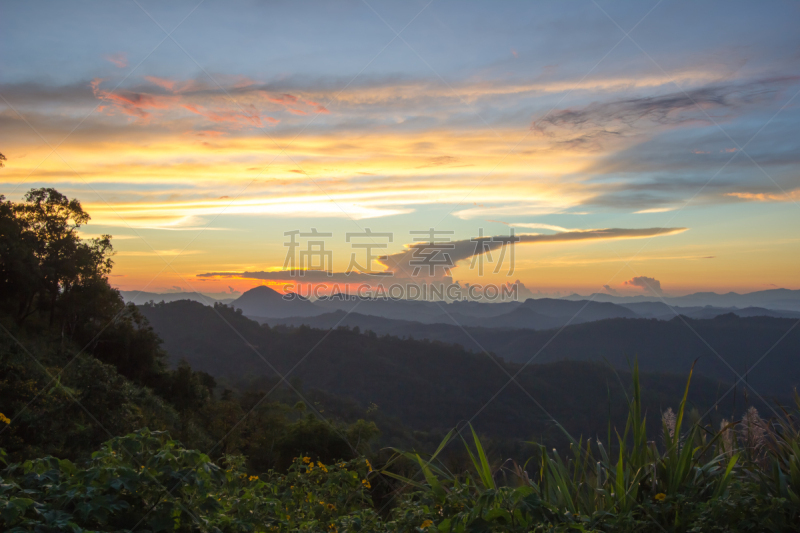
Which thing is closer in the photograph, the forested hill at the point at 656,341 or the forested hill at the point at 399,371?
the forested hill at the point at 656,341

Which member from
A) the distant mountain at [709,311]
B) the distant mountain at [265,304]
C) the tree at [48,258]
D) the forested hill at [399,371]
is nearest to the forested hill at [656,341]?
the distant mountain at [709,311]

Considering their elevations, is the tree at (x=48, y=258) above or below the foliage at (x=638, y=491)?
above

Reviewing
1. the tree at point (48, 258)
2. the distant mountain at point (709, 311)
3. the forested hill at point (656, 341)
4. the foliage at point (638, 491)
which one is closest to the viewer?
the foliage at point (638, 491)

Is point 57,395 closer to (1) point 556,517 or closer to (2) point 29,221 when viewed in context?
(2) point 29,221

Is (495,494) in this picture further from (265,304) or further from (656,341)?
(265,304)

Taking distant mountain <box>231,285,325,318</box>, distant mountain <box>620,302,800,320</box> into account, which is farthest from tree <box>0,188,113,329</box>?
distant mountain <box>231,285,325,318</box>

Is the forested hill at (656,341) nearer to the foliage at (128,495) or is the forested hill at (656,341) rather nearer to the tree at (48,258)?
the tree at (48,258)

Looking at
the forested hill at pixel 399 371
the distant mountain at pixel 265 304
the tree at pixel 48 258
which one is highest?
the tree at pixel 48 258

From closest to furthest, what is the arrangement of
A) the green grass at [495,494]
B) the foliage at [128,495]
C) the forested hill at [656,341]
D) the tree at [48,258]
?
the foliage at [128,495]
the green grass at [495,494]
the tree at [48,258]
the forested hill at [656,341]

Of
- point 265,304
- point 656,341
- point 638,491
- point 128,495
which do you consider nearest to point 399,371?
point 656,341

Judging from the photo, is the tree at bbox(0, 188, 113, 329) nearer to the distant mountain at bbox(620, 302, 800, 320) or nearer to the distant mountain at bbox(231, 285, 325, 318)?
the distant mountain at bbox(620, 302, 800, 320)
